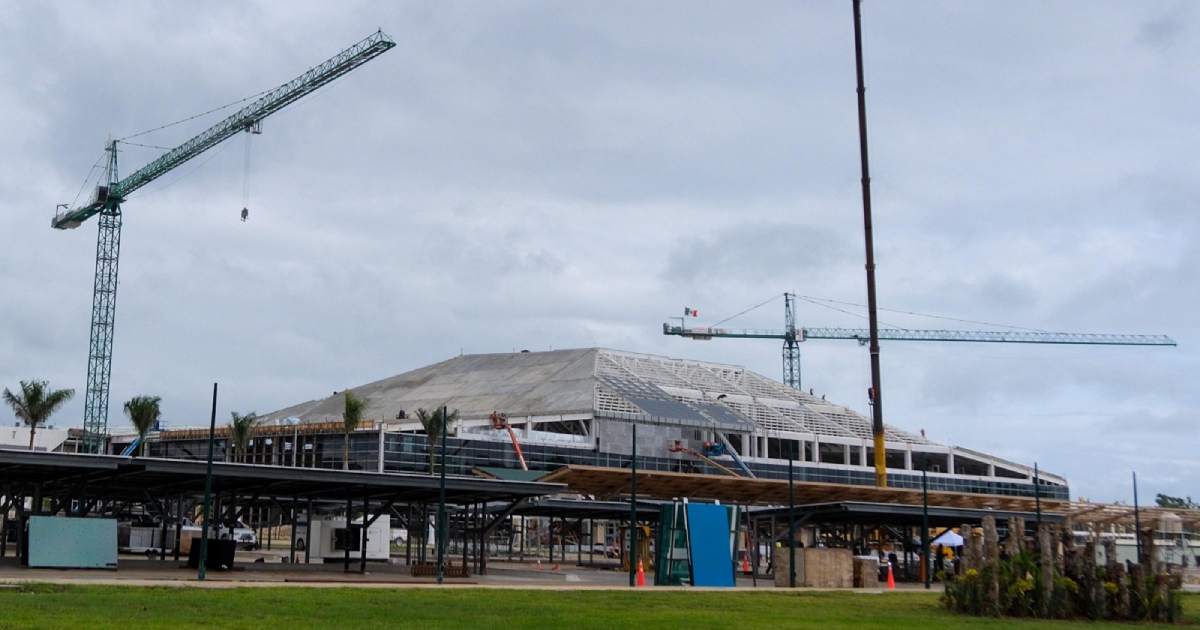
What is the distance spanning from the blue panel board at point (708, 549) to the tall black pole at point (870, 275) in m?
35.6

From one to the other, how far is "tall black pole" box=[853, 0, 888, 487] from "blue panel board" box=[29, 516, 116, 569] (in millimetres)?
51448

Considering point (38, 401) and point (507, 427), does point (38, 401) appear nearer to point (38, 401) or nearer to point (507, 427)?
point (38, 401)

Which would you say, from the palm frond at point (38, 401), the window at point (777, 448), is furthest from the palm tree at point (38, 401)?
the window at point (777, 448)

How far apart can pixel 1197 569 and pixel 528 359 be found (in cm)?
10804

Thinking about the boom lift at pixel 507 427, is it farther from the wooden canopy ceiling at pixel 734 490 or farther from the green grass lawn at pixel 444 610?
the green grass lawn at pixel 444 610

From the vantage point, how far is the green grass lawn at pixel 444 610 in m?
21.7

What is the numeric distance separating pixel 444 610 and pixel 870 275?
60.3 metres

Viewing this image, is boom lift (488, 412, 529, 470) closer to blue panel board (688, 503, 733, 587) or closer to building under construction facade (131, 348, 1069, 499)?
building under construction facade (131, 348, 1069, 499)

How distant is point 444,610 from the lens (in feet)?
85.5

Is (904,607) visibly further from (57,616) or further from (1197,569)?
(1197,569)

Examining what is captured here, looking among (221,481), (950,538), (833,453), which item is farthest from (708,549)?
(833,453)

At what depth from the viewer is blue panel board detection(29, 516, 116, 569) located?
128 ft

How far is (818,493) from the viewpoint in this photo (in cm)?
6303

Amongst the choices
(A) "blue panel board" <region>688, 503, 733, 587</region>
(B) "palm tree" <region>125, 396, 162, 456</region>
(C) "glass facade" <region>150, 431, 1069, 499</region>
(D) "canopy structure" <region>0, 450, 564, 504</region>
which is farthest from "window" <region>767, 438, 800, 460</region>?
(A) "blue panel board" <region>688, 503, 733, 587</region>
